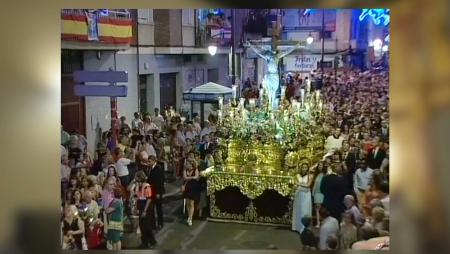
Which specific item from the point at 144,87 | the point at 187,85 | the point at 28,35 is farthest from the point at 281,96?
the point at 28,35

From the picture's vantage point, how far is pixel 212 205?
3051 mm

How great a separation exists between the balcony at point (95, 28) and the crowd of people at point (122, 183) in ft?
1.15

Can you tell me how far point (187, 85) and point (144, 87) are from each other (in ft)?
0.65

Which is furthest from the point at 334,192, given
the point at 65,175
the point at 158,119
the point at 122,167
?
the point at 65,175

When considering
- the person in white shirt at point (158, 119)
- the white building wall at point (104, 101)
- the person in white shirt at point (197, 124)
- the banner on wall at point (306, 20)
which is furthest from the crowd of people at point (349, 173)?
the white building wall at point (104, 101)

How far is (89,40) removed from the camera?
2.99 metres

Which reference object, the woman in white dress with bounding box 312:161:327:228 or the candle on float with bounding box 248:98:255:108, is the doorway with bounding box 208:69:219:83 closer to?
the candle on float with bounding box 248:98:255:108

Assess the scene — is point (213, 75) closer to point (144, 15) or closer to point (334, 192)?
point (144, 15)

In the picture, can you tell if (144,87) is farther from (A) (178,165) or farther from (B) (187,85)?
(A) (178,165)

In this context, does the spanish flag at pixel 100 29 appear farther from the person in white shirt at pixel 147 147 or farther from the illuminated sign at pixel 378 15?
the illuminated sign at pixel 378 15

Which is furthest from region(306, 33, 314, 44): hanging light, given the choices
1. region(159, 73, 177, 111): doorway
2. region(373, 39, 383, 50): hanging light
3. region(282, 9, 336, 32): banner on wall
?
region(159, 73, 177, 111): doorway

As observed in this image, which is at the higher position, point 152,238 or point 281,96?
point 281,96

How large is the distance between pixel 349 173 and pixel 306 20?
0.72 metres

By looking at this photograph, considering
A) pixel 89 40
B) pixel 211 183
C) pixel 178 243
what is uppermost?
pixel 89 40
